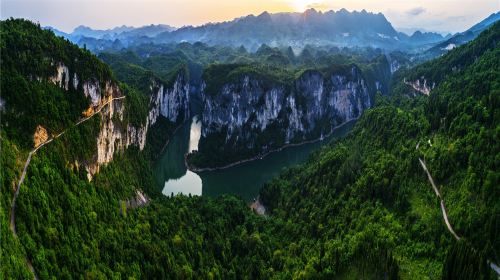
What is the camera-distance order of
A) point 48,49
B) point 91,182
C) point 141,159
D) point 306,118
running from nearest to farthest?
point 91,182 < point 48,49 < point 141,159 < point 306,118

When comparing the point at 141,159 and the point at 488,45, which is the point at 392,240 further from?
the point at 488,45

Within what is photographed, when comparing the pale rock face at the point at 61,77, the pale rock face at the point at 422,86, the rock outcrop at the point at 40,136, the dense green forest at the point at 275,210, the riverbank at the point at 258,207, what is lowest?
the riverbank at the point at 258,207

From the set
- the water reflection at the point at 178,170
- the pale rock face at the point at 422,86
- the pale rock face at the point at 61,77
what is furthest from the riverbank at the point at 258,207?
the pale rock face at the point at 422,86

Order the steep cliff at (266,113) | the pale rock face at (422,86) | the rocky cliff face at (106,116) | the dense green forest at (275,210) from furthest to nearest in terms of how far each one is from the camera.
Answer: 1. the steep cliff at (266,113)
2. the pale rock face at (422,86)
3. the rocky cliff face at (106,116)
4. the dense green forest at (275,210)

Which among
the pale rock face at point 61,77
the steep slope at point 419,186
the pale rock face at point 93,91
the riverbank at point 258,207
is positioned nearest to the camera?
the steep slope at point 419,186

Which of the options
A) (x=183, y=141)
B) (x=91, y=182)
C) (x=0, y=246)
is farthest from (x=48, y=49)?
(x=183, y=141)

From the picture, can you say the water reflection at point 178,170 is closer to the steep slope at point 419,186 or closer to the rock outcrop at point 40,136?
the steep slope at point 419,186

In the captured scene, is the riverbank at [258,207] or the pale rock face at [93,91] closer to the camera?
the pale rock face at [93,91]
